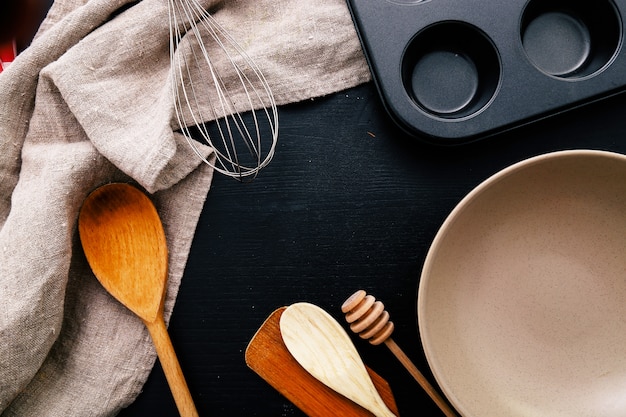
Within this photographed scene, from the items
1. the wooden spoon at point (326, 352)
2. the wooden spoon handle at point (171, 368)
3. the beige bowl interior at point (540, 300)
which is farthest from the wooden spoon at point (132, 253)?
the beige bowl interior at point (540, 300)

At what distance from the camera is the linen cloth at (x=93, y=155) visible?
1.75 ft

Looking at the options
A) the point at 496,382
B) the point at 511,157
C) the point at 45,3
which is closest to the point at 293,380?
the point at 496,382

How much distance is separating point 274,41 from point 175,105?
0.42ft

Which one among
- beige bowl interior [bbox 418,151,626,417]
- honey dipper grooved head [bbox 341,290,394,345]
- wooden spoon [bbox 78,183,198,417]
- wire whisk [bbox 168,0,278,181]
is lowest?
beige bowl interior [bbox 418,151,626,417]

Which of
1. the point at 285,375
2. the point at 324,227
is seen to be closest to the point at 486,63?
the point at 324,227

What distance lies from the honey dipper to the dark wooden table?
27 mm

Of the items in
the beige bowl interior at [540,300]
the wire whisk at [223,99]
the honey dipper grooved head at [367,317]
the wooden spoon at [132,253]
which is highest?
the wire whisk at [223,99]

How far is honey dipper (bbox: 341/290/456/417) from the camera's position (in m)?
0.52

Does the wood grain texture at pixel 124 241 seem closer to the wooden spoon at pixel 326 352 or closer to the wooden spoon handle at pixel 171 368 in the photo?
the wooden spoon handle at pixel 171 368

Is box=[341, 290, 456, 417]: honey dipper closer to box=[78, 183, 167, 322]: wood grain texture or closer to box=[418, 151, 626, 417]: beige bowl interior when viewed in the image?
box=[418, 151, 626, 417]: beige bowl interior

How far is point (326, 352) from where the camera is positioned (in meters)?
0.53

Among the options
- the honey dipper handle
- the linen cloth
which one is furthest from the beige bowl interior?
the linen cloth

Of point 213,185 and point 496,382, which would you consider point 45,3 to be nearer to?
point 213,185

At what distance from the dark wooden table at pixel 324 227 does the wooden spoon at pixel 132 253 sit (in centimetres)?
3
